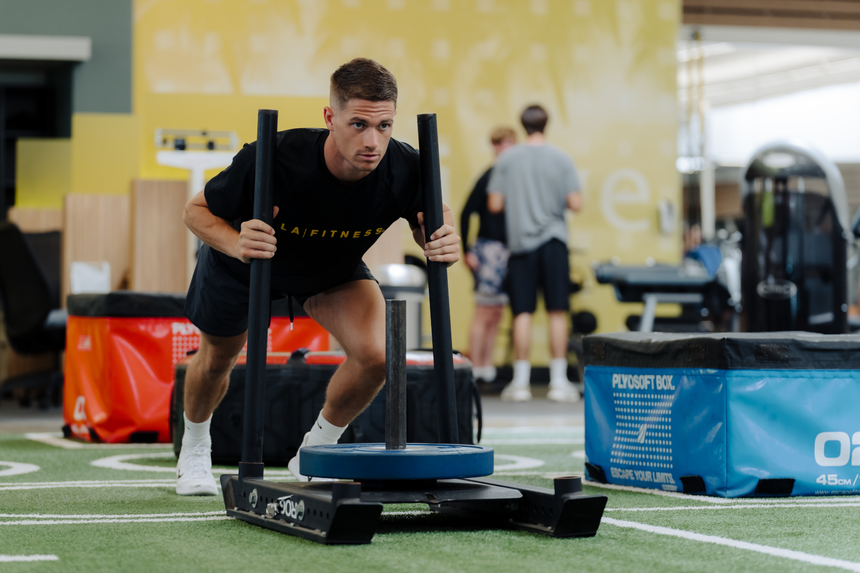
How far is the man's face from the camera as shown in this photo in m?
2.43

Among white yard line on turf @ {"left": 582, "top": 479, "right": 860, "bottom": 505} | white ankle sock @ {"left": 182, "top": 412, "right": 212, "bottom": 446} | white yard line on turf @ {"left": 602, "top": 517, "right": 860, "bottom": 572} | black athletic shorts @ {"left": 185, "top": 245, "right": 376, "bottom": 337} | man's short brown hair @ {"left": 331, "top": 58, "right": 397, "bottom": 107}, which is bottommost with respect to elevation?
white yard line on turf @ {"left": 582, "top": 479, "right": 860, "bottom": 505}

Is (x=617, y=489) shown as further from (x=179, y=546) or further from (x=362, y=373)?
(x=179, y=546)

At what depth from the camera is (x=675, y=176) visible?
9.23 meters

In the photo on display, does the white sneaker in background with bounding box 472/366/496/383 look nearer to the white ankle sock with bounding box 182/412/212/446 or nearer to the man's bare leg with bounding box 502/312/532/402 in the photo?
the man's bare leg with bounding box 502/312/532/402

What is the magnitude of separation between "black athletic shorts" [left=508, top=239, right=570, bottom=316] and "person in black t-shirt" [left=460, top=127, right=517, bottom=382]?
0.72m

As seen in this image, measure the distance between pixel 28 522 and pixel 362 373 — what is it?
88cm

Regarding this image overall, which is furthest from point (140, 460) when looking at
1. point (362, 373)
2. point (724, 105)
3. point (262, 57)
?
point (724, 105)

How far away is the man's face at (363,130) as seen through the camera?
2430 millimetres

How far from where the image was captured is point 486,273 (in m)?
8.07

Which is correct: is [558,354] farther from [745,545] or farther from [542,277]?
[745,545]

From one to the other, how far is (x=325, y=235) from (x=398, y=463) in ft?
2.20

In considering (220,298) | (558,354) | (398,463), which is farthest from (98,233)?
(398,463)

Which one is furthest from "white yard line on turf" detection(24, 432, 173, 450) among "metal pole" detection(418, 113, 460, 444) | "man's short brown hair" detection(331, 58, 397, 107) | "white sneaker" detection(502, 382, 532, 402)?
"white sneaker" detection(502, 382, 532, 402)

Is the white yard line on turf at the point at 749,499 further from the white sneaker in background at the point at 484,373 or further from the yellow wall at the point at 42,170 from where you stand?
the yellow wall at the point at 42,170
